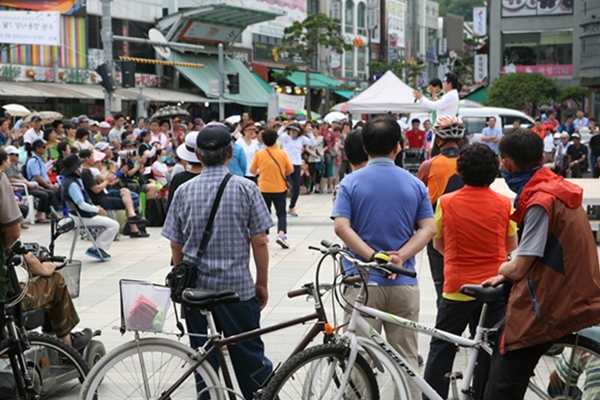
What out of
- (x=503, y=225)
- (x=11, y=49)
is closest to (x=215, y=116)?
(x=11, y=49)

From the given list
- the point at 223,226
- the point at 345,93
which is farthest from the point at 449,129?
the point at 345,93

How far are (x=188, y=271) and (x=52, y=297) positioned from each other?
1.44 m

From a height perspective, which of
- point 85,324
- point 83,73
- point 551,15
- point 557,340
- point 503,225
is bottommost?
point 85,324

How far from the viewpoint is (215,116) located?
4412 cm

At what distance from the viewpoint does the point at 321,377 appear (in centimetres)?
428

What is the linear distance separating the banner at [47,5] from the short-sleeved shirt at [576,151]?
1870cm

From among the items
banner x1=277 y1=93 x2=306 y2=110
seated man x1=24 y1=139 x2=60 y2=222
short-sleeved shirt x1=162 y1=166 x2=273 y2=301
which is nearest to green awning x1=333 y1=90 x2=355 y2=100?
banner x1=277 y1=93 x2=306 y2=110

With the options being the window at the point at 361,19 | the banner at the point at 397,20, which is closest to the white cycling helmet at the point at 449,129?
the window at the point at 361,19

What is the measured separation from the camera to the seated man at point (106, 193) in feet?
40.9

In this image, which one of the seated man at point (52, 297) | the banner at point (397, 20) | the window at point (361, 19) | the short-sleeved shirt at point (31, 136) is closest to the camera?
the seated man at point (52, 297)

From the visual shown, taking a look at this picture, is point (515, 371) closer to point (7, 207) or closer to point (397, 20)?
point (7, 207)

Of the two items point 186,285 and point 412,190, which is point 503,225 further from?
point 186,285

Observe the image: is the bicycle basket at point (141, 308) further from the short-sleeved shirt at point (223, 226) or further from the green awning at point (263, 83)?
the green awning at point (263, 83)

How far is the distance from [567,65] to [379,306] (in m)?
56.6
